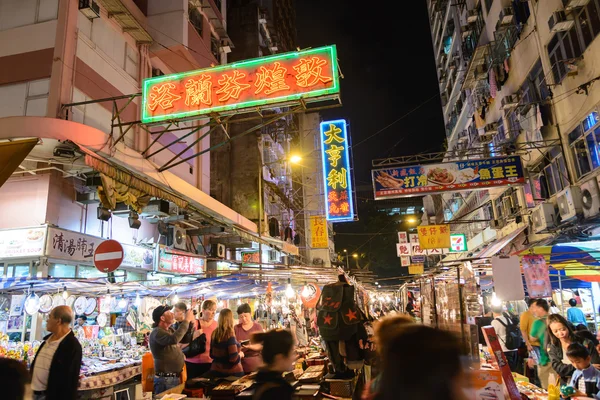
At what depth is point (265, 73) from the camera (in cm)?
872

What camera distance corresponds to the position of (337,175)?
61.9 ft

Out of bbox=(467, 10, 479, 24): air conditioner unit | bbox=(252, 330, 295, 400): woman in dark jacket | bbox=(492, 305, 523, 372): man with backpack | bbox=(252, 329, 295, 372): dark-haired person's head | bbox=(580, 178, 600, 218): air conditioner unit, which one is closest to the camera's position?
bbox=(252, 330, 295, 400): woman in dark jacket

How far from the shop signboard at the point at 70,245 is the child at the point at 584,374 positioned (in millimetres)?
10184

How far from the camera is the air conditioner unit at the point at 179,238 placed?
14641 millimetres

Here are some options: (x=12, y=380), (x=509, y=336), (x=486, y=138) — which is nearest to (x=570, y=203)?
(x=509, y=336)

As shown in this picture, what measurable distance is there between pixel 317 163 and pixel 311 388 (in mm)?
33990

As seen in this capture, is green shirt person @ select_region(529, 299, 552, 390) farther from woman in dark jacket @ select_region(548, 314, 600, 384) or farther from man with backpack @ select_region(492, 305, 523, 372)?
man with backpack @ select_region(492, 305, 523, 372)

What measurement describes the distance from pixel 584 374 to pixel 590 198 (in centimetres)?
772

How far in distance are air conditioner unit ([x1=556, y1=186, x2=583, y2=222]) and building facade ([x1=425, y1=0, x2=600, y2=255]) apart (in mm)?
30

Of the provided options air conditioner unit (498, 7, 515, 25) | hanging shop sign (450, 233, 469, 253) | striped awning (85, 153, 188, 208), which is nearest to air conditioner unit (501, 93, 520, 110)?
air conditioner unit (498, 7, 515, 25)

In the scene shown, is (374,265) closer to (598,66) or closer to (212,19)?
(212,19)

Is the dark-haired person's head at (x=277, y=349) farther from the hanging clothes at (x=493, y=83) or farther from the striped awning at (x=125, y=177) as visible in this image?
the hanging clothes at (x=493, y=83)

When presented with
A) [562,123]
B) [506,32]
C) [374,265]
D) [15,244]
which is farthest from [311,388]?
[374,265]

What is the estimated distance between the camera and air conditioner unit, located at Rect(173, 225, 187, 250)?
14641 mm
